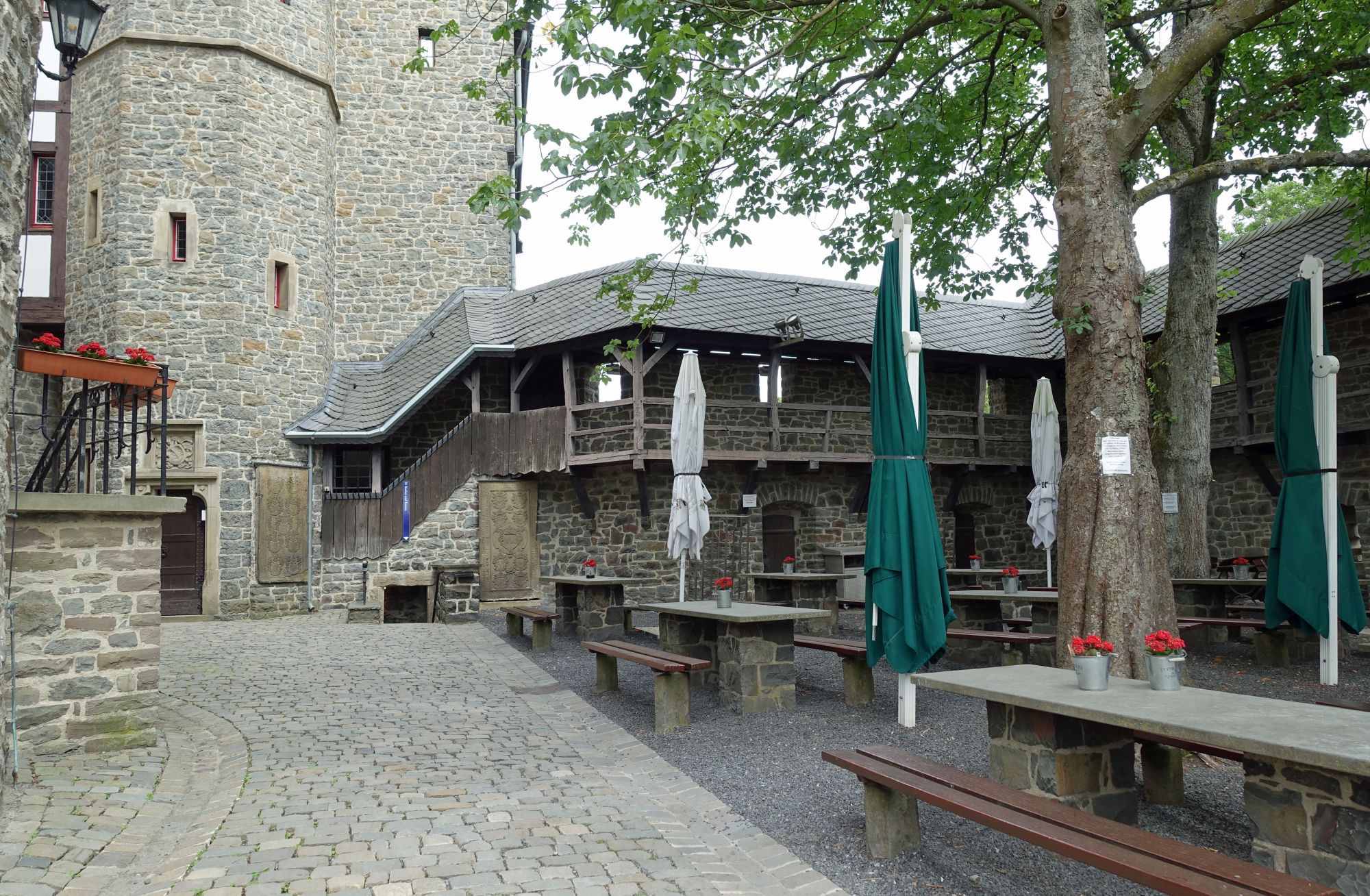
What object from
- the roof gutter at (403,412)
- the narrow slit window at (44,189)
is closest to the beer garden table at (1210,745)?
the roof gutter at (403,412)

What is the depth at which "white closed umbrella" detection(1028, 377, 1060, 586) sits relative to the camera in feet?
40.6

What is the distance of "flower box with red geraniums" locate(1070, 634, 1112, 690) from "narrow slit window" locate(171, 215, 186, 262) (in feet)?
49.3

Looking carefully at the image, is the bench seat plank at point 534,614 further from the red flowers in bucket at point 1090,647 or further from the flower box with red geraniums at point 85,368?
the red flowers in bucket at point 1090,647

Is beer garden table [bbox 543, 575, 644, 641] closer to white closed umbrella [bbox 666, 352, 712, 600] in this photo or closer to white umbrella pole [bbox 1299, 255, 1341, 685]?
white closed umbrella [bbox 666, 352, 712, 600]

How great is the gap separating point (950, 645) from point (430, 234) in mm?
13684

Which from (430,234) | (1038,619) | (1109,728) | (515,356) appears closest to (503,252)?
(430,234)

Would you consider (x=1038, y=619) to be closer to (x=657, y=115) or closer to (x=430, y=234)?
(x=657, y=115)

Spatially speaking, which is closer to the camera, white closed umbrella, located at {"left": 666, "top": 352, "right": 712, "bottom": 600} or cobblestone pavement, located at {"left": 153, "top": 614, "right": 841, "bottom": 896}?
cobblestone pavement, located at {"left": 153, "top": 614, "right": 841, "bottom": 896}

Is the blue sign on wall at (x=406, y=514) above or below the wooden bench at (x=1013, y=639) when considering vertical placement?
above

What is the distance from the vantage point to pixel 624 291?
9500 mm

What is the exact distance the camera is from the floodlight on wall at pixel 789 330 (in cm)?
1470

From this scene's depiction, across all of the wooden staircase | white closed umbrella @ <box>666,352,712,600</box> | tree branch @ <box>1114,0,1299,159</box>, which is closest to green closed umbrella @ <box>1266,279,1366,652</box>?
tree branch @ <box>1114,0,1299,159</box>

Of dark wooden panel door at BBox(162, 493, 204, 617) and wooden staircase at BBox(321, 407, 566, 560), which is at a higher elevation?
wooden staircase at BBox(321, 407, 566, 560)

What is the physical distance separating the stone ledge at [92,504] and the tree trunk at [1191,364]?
371 inches
